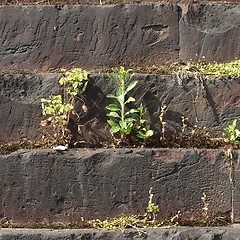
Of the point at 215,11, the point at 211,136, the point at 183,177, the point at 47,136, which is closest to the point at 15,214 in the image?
the point at 47,136

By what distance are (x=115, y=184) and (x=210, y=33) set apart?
152 centimetres

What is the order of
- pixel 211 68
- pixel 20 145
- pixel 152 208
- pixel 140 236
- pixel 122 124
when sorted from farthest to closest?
1. pixel 211 68
2. pixel 20 145
3. pixel 122 124
4. pixel 152 208
5. pixel 140 236

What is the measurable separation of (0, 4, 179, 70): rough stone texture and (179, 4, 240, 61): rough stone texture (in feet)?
0.31

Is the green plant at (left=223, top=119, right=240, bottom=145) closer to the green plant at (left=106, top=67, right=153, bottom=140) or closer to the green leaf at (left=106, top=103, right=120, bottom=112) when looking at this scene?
the green plant at (left=106, top=67, right=153, bottom=140)

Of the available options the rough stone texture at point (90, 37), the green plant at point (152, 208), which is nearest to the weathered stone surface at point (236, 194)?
the green plant at point (152, 208)

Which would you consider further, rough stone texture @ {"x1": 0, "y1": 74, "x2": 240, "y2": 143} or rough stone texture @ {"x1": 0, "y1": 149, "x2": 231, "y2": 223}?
rough stone texture @ {"x1": 0, "y1": 74, "x2": 240, "y2": 143}

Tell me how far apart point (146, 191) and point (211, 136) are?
688mm

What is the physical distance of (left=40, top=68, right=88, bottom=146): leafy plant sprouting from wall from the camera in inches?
172

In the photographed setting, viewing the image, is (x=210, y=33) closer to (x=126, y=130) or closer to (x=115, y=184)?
(x=126, y=130)

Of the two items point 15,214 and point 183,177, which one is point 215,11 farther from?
point 15,214

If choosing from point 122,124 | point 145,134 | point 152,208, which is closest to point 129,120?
point 122,124

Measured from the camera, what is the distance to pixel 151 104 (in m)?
4.48

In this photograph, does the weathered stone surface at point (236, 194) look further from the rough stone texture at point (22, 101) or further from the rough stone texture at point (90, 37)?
the rough stone texture at point (22, 101)

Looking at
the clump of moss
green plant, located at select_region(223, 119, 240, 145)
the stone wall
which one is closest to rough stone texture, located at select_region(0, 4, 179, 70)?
the stone wall
